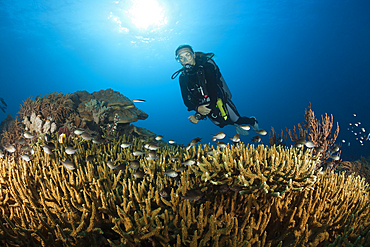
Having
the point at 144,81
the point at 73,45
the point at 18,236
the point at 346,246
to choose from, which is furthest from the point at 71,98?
the point at 144,81

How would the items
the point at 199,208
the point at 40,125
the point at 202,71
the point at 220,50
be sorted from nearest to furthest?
the point at 199,208, the point at 40,125, the point at 202,71, the point at 220,50

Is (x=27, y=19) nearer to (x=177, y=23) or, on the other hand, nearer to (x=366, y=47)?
(x=177, y=23)

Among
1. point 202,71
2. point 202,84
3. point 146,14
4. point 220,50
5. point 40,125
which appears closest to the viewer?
point 40,125

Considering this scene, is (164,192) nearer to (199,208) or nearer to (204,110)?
(199,208)

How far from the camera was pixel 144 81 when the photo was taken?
327 feet

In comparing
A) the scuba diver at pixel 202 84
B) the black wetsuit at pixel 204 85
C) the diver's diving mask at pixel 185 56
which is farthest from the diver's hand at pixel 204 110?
the diver's diving mask at pixel 185 56

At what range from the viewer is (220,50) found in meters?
54.4

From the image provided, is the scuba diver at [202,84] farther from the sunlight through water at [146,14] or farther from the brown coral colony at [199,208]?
the sunlight through water at [146,14]

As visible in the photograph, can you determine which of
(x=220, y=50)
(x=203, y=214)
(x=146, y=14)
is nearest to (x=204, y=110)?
(x=203, y=214)

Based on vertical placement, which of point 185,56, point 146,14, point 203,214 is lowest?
point 203,214

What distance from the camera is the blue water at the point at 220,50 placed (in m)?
32.8

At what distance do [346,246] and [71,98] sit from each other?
10.3 metres

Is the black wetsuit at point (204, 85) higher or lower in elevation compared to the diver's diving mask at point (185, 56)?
lower

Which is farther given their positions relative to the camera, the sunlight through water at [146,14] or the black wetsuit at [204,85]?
the sunlight through water at [146,14]
